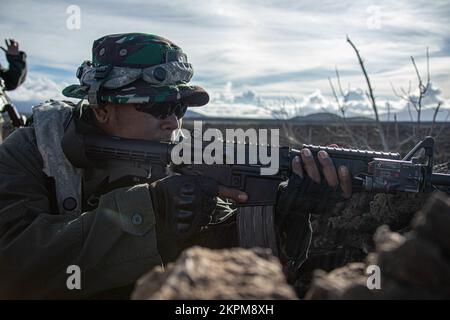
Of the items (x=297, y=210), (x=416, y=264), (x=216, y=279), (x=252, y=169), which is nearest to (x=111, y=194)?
(x=252, y=169)

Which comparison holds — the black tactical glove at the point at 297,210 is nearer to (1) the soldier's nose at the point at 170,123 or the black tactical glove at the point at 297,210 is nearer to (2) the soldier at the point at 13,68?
(1) the soldier's nose at the point at 170,123

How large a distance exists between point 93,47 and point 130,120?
62 centimetres

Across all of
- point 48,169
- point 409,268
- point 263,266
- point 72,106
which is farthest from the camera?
point 72,106

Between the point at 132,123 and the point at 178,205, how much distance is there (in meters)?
0.92

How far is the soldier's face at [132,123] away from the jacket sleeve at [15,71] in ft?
19.0

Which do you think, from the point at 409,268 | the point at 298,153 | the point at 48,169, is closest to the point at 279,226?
the point at 298,153

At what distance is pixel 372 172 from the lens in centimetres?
279

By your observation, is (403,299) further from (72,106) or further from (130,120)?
(72,106)

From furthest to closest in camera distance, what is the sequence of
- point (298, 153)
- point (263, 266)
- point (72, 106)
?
point (72, 106) < point (298, 153) < point (263, 266)

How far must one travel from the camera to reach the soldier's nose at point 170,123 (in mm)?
3090

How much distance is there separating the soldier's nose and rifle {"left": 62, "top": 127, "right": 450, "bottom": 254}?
9.1 inches

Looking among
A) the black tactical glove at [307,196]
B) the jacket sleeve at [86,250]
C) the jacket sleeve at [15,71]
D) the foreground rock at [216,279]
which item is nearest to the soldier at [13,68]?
the jacket sleeve at [15,71]

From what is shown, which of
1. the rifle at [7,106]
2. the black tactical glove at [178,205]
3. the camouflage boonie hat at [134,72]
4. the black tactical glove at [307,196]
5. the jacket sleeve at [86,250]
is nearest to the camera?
the jacket sleeve at [86,250]

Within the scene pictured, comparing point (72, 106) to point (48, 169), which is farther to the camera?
point (72, 106)
